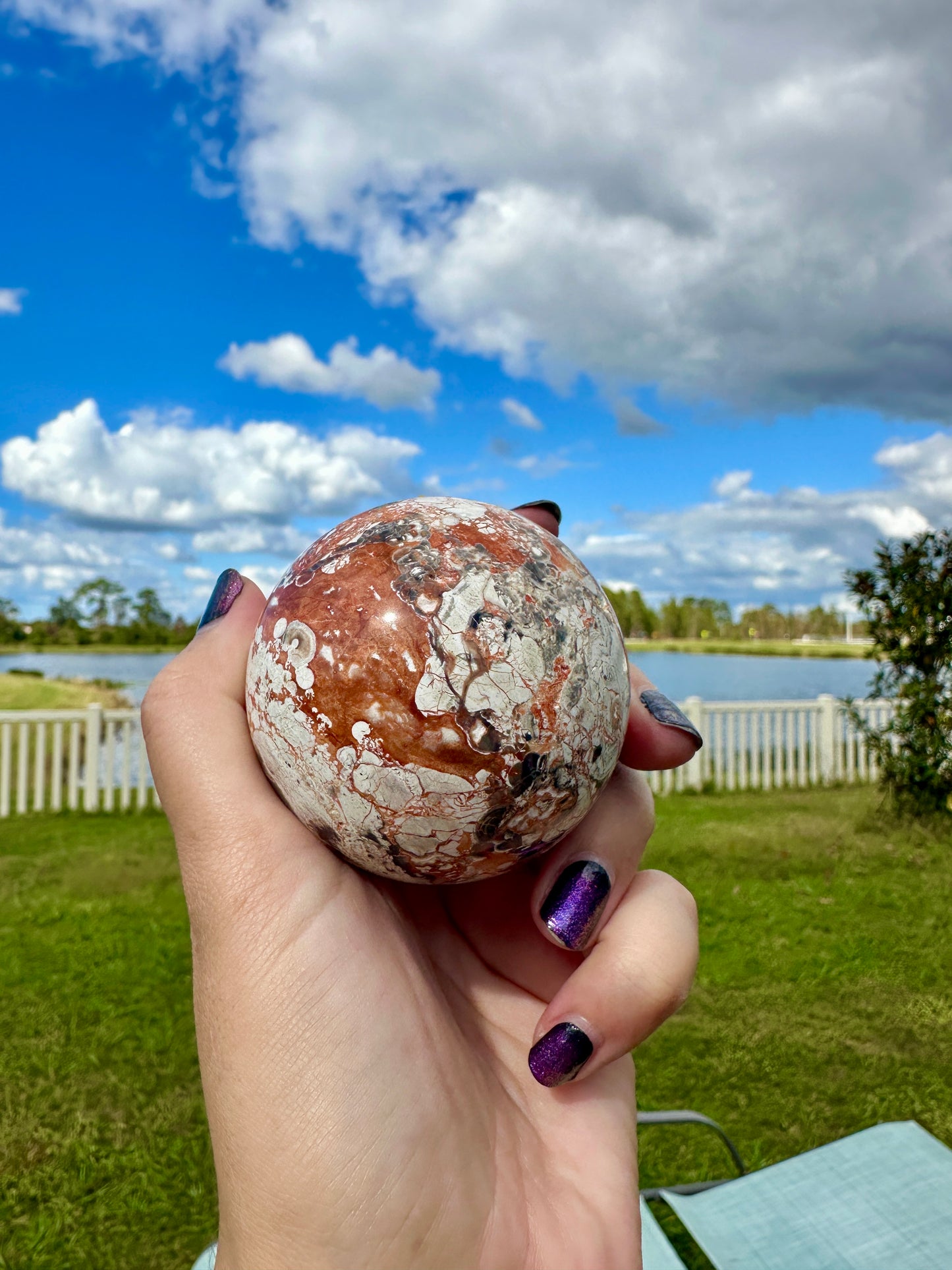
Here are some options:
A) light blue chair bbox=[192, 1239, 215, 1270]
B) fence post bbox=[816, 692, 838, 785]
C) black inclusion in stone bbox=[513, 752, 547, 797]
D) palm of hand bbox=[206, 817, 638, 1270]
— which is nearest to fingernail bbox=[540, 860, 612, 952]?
palm of hand bbox=[206, 817, 638, 1270]

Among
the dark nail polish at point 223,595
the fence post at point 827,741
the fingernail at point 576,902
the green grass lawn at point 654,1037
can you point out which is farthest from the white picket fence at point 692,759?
the fingernail at point 576,902

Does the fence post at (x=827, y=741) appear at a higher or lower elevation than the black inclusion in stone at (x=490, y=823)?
lower

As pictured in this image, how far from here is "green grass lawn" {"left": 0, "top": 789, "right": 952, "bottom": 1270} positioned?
148 inches

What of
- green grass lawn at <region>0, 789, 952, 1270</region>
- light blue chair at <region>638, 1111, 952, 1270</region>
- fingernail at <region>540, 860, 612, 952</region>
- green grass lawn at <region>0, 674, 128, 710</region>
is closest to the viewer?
fingernail at <region>540, 860, 612, 952</region>

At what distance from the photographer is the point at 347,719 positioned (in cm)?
161

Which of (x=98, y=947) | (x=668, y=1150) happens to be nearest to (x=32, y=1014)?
(x=98, y=947)

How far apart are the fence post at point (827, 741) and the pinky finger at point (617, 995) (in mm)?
11541

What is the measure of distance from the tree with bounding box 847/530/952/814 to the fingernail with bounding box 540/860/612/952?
831 cm

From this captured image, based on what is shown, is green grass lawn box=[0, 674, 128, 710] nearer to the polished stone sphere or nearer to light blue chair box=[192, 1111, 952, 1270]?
light blue chair box=[192, 1111, 952, 1270]

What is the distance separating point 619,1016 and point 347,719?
A: 936 millimetres

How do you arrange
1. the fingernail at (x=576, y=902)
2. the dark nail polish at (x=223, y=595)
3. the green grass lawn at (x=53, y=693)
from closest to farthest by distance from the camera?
the fingernail at (x=576, y=902), the dark nail polish at (x=223, y=595), the green grass lawn at (x=53, y=693)

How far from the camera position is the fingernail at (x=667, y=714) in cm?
220

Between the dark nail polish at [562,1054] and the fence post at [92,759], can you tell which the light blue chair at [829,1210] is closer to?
the dark nail polish at [562,1054]

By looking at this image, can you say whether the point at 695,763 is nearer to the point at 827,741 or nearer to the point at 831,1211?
the point at 827,741
